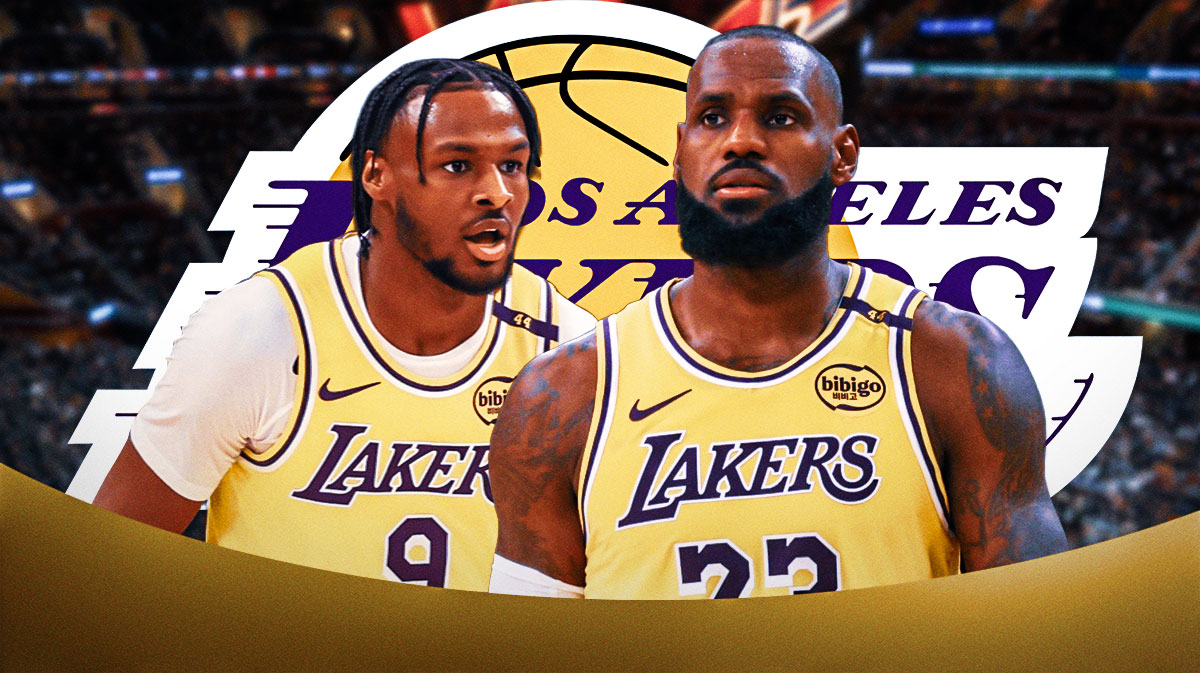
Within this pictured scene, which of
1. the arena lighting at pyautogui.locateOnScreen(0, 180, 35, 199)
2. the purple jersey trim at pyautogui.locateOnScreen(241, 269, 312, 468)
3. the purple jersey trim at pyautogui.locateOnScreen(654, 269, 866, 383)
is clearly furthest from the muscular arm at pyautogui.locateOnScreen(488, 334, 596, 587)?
the arena lighting at pyautogui.locateOnScreen(0, 180, 35, 199)

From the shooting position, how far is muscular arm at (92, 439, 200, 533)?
2.33 m

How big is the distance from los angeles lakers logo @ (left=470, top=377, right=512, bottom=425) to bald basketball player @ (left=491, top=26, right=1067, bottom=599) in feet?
0.19

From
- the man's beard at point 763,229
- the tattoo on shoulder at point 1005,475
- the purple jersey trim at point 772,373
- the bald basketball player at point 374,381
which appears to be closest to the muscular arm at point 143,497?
the bald basketball player at point 374,381

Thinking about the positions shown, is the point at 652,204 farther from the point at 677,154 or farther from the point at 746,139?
the point at 746,139

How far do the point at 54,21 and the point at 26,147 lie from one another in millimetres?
295

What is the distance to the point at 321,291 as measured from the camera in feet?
7.55

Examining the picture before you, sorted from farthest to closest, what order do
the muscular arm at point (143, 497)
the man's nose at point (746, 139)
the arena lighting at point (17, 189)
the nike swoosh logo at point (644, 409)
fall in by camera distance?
the arena lighting at point (17, 189) < the muscular arm at point (143, 497) < the nike swoosh logo at point (644, 409) < the man's nose at point (746, 139)

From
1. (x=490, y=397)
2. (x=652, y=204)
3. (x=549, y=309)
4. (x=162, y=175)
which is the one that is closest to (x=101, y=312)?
(x=162, y=175)

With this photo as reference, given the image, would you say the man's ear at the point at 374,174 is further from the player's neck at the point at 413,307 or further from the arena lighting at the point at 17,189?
the arena lighting at the point at 17,189

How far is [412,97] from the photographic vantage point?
225 centimetres

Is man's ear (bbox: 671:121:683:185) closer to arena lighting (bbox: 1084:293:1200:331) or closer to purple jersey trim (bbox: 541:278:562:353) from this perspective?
purple jersey trim (bbox: 541:278:562:353)

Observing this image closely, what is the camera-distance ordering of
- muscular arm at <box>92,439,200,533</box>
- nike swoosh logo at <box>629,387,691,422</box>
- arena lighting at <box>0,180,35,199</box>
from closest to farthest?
nike swoosh logo at <box>629,387,691,422</box>, muscular arm at <box>92,439,200,533</box>, arena lighting at <box>0,180,35,199</box>

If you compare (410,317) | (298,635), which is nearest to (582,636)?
(298,635)

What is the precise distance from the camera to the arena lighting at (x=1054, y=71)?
2.31 meters
